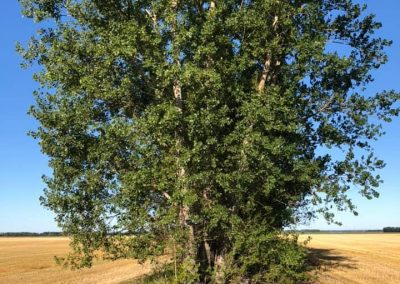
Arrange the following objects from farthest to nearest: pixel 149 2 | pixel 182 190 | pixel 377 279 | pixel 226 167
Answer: pixel 377 279
pixel 149 2
pixel 226 167
pixel 182 190

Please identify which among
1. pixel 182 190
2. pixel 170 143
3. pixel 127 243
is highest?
pixel 170 143

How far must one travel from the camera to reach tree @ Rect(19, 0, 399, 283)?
2069cm

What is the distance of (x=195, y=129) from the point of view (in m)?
20.4

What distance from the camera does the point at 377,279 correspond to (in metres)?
28.7

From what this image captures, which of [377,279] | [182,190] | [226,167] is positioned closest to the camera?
[182,190]

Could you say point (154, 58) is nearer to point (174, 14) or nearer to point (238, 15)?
point (174, 14)

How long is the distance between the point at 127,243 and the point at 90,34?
9.61m

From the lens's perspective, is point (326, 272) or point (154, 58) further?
point (326, 272)

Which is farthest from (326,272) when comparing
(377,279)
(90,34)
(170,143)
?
(90,34)

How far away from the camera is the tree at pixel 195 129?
20688 mm

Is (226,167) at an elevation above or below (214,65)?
below

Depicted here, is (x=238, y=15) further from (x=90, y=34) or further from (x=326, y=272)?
(x=326, y=272)

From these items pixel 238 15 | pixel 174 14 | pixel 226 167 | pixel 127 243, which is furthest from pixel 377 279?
pixel 174 14

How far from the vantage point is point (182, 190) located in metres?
20.0
